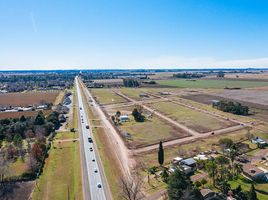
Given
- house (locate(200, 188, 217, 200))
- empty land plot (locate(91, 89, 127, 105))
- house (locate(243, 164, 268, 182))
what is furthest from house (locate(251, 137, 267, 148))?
empty land plot (locate(91, 89, 127, 105))

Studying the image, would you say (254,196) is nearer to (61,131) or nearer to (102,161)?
(102,161)

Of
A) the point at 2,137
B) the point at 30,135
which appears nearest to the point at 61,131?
the point at 30,135

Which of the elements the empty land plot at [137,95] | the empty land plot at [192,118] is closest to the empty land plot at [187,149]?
the empty land plot at [192,118]

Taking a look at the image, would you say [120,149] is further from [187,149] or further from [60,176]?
[60,176]

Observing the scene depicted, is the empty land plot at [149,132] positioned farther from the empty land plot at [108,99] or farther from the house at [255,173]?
the empty land plot at [108,99]

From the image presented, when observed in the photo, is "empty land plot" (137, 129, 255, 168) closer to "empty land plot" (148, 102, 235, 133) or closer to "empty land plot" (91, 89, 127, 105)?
"empty land plot" (148, 102, 235, 133)
